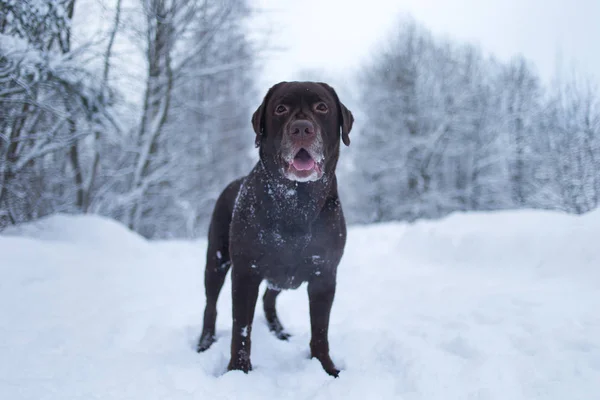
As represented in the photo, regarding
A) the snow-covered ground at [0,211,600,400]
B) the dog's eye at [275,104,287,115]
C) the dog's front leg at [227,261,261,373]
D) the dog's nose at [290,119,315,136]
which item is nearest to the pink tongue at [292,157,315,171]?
the dog's nose at [290,119,315,136]

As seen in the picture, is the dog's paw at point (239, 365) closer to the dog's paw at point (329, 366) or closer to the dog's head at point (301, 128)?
the dog's paw at point (329, 366)

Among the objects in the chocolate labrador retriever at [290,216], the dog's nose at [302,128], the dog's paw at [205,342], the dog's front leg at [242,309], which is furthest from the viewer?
the dog's paw at [205,342]

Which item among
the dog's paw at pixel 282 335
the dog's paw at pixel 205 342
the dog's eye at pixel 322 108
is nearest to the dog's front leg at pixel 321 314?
the dog's paw at pixel 282 335

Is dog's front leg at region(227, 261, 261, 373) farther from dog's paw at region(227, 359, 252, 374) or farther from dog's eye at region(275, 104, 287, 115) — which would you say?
dog's eye at region(275, 104, 287, 115)

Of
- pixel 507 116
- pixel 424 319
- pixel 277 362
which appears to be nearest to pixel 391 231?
pixel 424 319

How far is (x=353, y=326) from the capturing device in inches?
113

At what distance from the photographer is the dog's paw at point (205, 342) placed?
8.63ft

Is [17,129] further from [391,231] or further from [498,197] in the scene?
[498,197]

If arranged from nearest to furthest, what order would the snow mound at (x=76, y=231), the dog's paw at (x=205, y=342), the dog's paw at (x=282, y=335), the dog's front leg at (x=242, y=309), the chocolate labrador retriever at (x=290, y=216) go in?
the chocolate labrador retriever at (x=290, y=216)
the dog's front leg at (x=242, y=309)
the dog's paw at (x=205, y=342)
the dog's paw at (x=282, y=335)
the snow mound at (x=76, y=231)

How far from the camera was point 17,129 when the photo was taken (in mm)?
4191

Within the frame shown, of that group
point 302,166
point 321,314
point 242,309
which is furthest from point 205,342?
point 302,166

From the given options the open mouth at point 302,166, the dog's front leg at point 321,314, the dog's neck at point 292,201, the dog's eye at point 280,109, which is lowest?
the dog's front leg at point 321,314

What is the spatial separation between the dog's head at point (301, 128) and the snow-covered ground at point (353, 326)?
1130mm

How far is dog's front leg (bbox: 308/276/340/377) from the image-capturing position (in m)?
2.26
